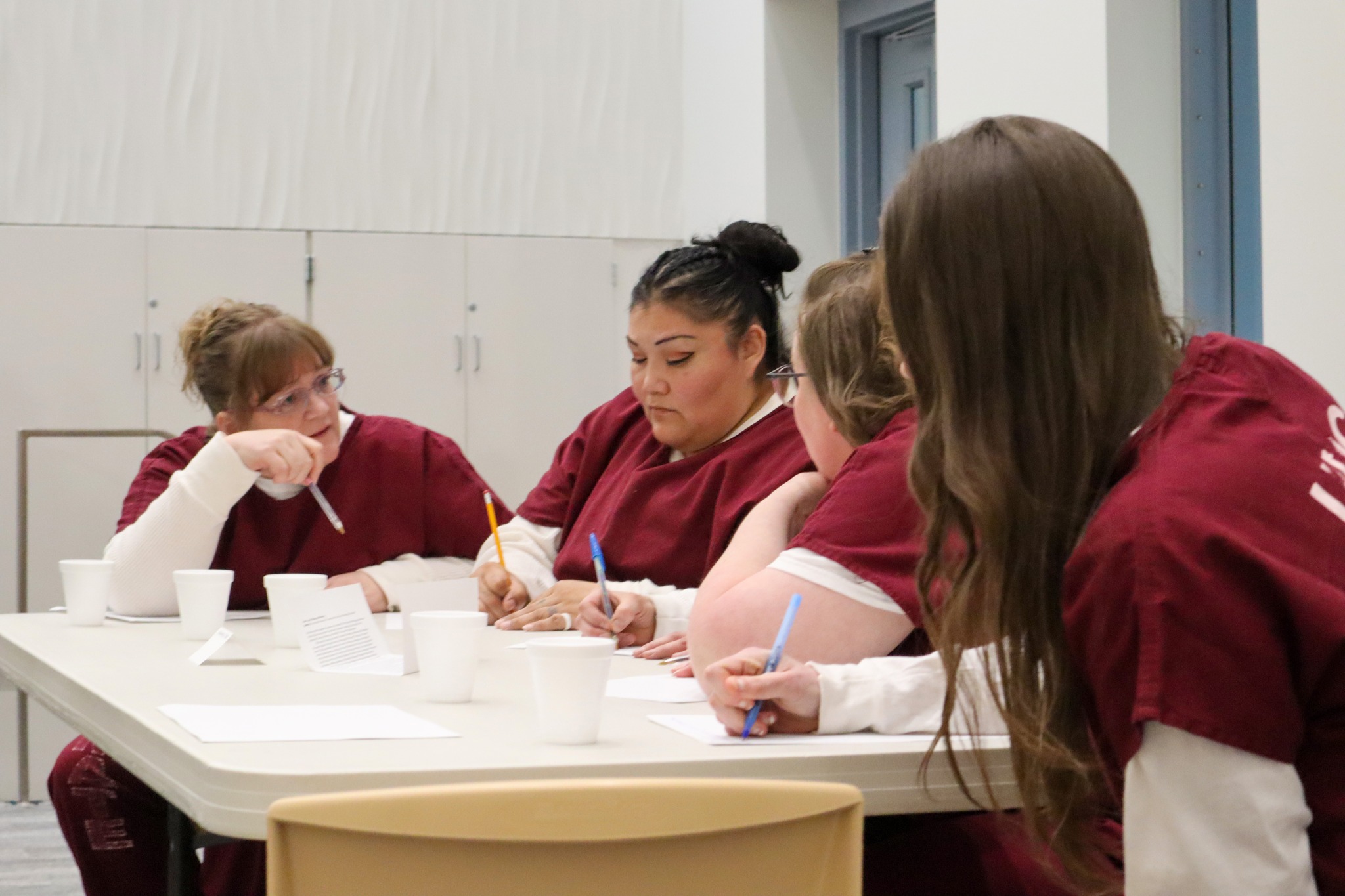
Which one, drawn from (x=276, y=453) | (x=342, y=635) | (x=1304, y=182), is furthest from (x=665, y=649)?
(x=1304, y=182)

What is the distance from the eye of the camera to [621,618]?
2096 millimetres

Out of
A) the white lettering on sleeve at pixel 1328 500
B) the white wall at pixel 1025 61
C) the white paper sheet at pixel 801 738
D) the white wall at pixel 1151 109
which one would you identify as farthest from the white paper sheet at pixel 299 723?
the white wall at pixel 1151 109

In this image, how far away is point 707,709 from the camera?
1502 millimetres

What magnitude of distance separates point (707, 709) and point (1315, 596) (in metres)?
0.72

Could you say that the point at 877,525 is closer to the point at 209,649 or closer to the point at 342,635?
the point at 342,635

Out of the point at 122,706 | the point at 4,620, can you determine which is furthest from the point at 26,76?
the point at 122,706

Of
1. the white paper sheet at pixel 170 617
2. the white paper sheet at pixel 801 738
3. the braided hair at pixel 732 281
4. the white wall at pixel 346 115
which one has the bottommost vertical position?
the white paper sheet at pixel 170 617

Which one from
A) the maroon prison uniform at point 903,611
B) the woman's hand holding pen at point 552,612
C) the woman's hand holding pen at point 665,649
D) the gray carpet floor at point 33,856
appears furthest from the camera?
the gray carpet floor at point 33,856

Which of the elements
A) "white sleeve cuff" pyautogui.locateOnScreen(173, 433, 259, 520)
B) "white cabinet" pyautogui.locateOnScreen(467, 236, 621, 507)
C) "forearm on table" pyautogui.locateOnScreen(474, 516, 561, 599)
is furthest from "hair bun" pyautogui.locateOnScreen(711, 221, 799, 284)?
"white cabinet" pyautogui.locateOnScreen(467, 236, 621, 507)

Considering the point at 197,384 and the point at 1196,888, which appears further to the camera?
the point at 197,384

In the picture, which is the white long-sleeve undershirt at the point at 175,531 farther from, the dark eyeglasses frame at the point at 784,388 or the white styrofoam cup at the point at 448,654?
the white styrofoam cup at the point at 448,654

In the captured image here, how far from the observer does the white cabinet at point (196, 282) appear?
4.55m

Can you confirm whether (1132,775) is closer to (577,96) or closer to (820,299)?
(820,299)

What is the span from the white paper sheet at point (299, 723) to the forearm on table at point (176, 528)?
1.06 meters
